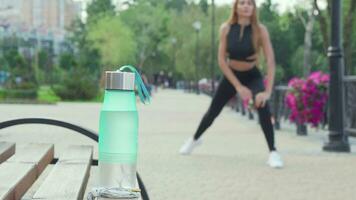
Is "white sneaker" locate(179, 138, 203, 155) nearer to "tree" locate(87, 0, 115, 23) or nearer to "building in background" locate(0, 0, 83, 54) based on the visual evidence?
"tree" locate(87, 0, 115, 23)

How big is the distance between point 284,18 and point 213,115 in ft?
132

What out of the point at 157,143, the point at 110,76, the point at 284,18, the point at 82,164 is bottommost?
the point at 157,143

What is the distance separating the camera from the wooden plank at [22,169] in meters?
2.28

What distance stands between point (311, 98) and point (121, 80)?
1047 centimetres

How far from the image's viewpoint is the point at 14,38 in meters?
112

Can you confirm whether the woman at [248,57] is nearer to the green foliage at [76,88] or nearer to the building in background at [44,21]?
the green foliage at [76,88]

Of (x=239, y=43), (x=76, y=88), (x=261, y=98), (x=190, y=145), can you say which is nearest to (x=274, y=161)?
(x=261, y=98)

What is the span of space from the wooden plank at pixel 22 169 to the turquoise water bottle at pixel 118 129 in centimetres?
28

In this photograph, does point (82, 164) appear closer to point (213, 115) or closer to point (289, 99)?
point (213, 115)

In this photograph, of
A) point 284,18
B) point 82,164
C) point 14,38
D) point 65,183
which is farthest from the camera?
point 14,38

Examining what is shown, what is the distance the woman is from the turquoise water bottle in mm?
5669

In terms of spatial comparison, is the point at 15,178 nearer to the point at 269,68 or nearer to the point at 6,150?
the point at 6,150

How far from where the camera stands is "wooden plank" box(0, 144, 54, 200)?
89.6 inches

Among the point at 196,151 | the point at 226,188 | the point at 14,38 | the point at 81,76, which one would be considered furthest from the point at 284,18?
the point at 14,38
